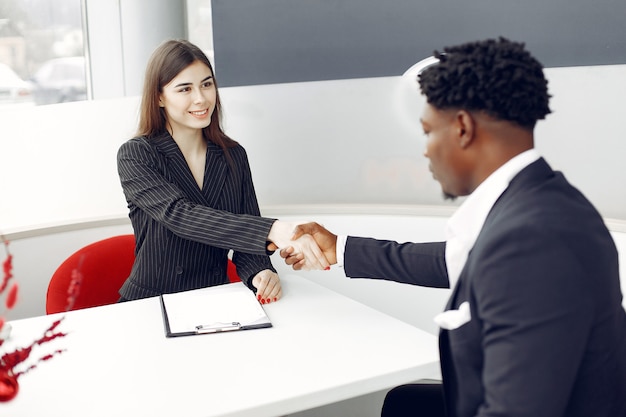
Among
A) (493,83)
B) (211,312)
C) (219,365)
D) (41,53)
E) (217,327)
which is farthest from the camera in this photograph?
(41,53)

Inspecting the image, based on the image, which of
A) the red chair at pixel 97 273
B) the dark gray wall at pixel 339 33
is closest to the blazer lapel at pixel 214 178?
the red chair at pixel 97 273

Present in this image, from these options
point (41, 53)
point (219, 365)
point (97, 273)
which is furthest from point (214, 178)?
point (41, 53)

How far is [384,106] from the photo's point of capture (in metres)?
3.21

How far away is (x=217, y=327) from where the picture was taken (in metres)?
1.79

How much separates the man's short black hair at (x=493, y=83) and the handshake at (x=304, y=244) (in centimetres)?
88

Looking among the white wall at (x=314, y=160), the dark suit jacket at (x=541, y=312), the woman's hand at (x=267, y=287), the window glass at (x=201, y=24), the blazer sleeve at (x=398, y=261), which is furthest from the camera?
the window glass at (x=201, y=24)

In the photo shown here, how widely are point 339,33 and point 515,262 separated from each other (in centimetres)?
237

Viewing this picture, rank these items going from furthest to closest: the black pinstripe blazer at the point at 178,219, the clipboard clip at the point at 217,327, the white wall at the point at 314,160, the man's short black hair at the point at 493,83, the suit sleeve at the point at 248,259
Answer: the white wall at the point at 314,160
the suit sleeve at the point at 248,259
the black pinstripe blazer at the point at 178,219
the clipboard clip at the point at 217,327
the man's short black hair at the point at 493,83

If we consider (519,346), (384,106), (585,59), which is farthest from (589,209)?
(384,106)

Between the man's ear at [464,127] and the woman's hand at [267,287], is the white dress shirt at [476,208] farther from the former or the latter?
the woman's hand at [267,287]

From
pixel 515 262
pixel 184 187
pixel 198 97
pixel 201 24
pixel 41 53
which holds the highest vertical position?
pixel 201 24

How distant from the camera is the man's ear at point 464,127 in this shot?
1.25 m

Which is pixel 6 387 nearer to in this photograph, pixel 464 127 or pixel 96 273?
pixel 464 127

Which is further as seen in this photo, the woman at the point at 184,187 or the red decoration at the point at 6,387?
the woman at the point at 184,187
